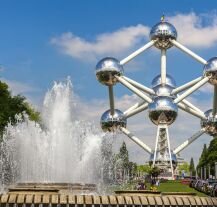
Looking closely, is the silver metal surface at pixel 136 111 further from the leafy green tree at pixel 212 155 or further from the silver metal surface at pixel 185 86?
the leafy green tree at pixel 212 155

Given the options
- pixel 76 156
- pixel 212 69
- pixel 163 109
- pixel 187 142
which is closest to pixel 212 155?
pixel 187 142

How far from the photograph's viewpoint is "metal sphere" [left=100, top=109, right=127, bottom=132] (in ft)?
139

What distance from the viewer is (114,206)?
718cm

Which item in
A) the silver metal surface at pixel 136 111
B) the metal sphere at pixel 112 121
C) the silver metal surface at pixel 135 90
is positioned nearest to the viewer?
the silver metal surface at pixel 135 90

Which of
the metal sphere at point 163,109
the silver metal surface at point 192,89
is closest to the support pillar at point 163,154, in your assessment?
the silver metal surface at point 192,89

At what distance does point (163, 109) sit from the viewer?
38031mm

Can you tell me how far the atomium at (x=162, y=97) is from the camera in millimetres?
39094

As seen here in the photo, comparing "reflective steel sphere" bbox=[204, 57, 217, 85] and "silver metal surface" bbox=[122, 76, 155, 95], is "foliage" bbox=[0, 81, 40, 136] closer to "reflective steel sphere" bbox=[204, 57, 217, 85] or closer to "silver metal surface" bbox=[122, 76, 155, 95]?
"silver metal surface" bbox=[122, 76, 155, 95]

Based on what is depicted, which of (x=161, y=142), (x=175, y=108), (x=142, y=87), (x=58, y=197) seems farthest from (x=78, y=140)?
(x=161, y=142)

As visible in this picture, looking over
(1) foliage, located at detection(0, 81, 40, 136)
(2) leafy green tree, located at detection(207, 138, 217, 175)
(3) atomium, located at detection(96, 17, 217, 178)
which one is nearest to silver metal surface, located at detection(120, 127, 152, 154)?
(3) atomium, located at detection(96, 17, 217, 178)

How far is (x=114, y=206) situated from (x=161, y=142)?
129 ft

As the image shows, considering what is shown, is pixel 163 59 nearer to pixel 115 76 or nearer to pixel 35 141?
pixel 115 76

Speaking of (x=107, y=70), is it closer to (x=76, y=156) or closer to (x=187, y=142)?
(x=187, y=142)

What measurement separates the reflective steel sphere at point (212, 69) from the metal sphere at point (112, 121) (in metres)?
7.35
